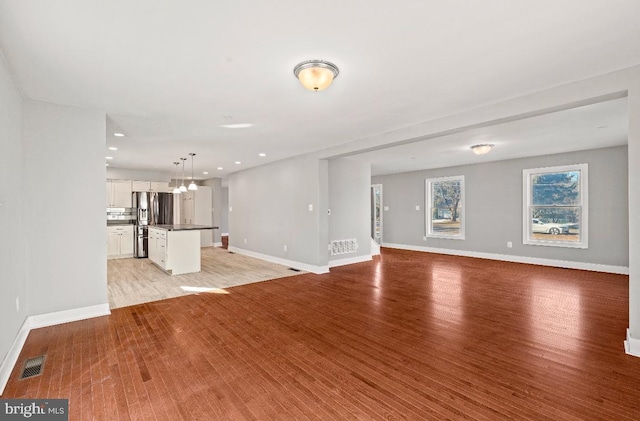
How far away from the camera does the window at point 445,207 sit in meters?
8.58

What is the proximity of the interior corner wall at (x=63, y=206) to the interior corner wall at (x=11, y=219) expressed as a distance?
134mm

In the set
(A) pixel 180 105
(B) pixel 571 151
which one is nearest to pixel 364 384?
(A) pixel 180 105

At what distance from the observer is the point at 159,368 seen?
8.16ft

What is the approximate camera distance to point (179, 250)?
6.07 metres

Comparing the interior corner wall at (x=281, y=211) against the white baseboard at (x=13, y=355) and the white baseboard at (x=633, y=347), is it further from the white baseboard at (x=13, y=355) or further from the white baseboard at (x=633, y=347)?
the white baseboard at (x=633, y=347)

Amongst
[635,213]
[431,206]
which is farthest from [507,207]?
[635,213]

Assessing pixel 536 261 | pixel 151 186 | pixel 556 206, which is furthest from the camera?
pixel 151 186

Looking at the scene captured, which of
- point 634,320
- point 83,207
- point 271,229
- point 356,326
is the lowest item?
point 356,326

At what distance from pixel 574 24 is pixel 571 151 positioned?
5748 millimetres

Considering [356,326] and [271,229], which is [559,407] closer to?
[356,326]

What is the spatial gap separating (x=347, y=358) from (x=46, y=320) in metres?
3.38

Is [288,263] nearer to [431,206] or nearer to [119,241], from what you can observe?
[119,241]

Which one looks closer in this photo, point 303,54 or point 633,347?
point 303,54

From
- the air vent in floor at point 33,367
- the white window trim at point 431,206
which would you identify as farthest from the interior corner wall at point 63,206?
the white window trim at point 431,206
